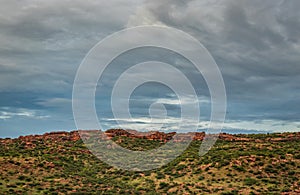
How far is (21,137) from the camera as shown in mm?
98688

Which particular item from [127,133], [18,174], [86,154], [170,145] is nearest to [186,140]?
[170,145]

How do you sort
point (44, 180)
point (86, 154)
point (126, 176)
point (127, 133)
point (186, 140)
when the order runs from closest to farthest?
point (44, 180)
point (126, 176)
point (86, 154)
point (186, 140)
point (127, 133)

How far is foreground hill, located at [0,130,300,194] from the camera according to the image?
209 ft

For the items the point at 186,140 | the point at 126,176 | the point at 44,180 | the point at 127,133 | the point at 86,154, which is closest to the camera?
the point at 44,180

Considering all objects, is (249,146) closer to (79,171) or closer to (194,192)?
(194,192)

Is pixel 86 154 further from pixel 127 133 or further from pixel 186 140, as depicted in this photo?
pixel 186 140

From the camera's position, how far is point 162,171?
74.2 meters

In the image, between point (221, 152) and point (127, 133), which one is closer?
point (221, 152)

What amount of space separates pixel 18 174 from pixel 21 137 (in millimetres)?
30392

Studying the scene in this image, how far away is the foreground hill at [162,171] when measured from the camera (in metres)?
63.7

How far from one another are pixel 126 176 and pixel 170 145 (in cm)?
2051

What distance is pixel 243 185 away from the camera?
63031mm

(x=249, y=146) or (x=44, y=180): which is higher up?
(x=249, y=146)

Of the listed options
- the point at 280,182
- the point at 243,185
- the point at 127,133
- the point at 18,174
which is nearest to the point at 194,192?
→ the point at 243,185
